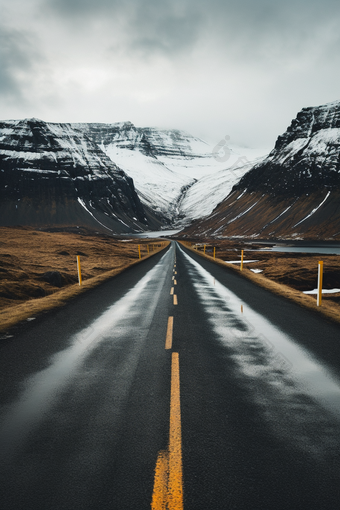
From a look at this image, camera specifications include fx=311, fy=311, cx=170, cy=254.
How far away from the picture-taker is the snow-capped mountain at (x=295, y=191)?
13325cm

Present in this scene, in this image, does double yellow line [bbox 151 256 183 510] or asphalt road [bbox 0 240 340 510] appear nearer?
double yellow line [bbox 151 256 183 510]

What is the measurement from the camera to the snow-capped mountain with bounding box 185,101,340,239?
133250mm

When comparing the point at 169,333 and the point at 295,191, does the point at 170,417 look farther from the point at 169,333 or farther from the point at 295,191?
the point at 295,191

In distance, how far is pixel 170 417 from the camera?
14.2 feet

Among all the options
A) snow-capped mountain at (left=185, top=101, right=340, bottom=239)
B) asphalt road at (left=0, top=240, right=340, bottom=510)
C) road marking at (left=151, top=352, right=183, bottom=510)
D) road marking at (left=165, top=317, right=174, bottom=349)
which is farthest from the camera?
snow-capped mountain at (left=185, top=101, right=340, bottom=239)

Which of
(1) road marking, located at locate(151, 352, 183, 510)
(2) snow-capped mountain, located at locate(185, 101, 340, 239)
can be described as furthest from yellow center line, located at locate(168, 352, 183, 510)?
(2) snow-capped mountain, located at locate(185, 101, 340, 239)

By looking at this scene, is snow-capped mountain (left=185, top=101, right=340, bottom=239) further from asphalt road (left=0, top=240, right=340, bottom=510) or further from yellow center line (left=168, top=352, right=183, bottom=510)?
yellow center line (left=168, top=352, right=183, bottom=510)

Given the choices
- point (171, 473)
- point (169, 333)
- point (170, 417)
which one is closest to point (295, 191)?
point (169, 333)

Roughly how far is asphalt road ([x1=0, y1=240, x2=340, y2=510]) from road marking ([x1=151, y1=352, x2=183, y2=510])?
0.01 meters

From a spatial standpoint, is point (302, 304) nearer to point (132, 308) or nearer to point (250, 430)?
point (132, 308)

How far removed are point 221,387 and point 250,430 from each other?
4.04ft

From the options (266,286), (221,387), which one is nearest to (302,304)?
(266,286)

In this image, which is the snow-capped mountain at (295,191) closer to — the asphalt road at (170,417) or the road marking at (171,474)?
the asphalt road at (170,417)

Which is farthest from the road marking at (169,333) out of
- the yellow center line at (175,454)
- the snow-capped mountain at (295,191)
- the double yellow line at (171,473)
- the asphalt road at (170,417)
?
the snow-capped mountain at (295,191)
